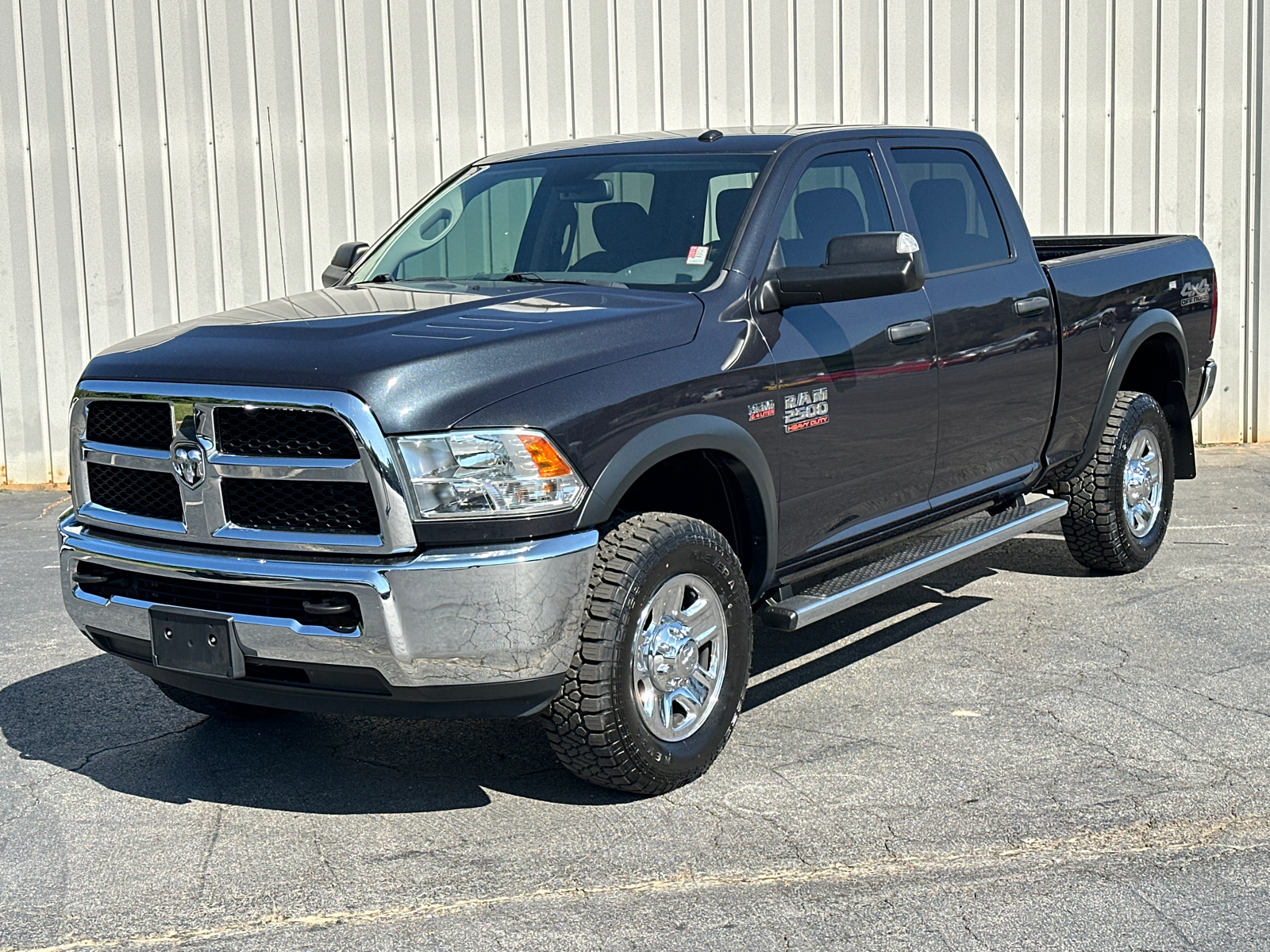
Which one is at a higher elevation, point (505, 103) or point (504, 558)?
point (505, 103)

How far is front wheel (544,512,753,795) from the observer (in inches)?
157

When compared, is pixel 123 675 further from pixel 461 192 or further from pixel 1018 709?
pixel 1018 709

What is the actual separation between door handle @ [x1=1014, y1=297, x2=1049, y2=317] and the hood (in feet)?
6.23

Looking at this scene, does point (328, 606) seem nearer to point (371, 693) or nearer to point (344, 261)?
point (371, 693)

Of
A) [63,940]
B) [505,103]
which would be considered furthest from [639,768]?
[505,103]

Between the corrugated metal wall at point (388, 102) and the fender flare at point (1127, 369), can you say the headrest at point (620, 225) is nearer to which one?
the fender flare at point (1127, 369)

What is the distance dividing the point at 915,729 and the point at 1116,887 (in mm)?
1259

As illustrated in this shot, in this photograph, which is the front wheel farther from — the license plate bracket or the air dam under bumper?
the license plate bracket

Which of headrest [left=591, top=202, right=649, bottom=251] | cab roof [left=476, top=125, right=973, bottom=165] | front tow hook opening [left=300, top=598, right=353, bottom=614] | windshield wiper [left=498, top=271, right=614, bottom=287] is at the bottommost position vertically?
front tow hook opening [left=300, top=598, right=353, bottom=614]

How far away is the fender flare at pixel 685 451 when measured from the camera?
399cm

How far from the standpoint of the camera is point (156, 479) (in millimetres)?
4133

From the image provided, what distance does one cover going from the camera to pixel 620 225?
505cm

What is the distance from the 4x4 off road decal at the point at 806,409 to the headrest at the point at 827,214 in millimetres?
584

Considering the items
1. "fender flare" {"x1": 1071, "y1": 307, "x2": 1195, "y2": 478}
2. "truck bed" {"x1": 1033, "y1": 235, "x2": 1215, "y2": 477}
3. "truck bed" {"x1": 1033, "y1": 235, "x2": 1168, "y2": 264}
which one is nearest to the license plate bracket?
"truck bed" {"x1": 1033, "y1": 235, "x2": 1215, "y2": 477}
